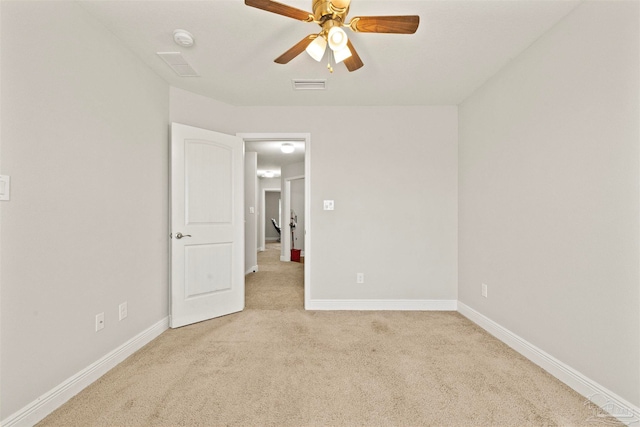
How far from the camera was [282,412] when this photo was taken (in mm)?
1515

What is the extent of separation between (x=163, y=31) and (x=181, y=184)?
131 centimetres

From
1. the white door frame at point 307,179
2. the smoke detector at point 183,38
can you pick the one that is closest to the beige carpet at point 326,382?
the white door frame at point 307,179

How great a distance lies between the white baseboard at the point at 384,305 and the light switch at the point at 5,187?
2.62m

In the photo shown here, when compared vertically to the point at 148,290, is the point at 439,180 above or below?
above

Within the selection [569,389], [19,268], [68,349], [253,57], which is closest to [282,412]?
[68,349]

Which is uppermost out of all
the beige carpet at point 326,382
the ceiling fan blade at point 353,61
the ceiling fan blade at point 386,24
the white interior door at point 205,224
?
the ceiling fan blade at point 353,61

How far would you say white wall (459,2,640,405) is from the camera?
1.46 metres

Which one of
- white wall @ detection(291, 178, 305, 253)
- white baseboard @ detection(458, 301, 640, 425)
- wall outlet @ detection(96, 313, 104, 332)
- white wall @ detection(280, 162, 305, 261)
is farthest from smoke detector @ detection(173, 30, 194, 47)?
white wall @ detection(291, 178, 305, 253)

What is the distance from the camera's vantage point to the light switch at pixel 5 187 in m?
1.31

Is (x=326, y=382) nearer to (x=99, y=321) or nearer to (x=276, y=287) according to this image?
(x=99, y=321)

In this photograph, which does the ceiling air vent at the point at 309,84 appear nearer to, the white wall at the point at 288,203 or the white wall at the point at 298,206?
the white wall at the point at 288,203

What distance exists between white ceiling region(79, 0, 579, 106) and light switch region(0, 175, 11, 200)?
1.24 metres

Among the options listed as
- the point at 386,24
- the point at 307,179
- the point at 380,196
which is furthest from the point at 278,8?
the point at 380,196

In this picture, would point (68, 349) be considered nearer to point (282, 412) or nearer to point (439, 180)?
point (282, 412)
